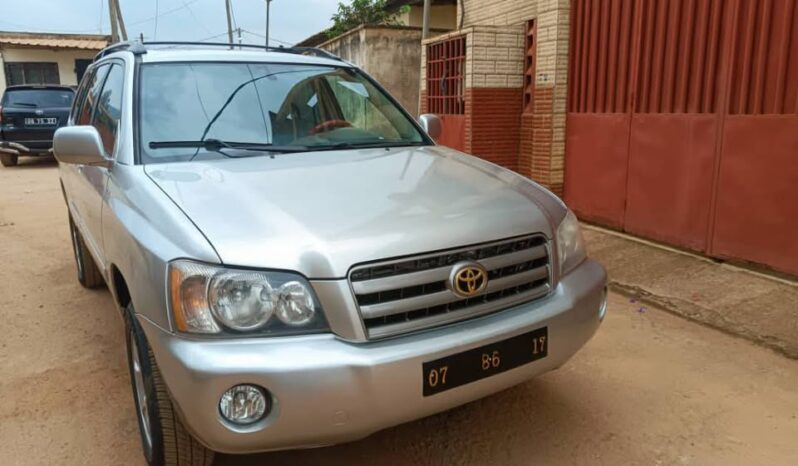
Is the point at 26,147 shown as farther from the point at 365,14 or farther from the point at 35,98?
the point at 365,14

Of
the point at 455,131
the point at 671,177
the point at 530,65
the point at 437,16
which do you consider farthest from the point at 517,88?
the point at 437,16

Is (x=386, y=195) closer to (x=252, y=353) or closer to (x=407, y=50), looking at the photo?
(x=252, y=353)

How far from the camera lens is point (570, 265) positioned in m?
2.57

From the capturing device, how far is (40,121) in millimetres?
13172

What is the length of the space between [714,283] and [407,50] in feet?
27.4

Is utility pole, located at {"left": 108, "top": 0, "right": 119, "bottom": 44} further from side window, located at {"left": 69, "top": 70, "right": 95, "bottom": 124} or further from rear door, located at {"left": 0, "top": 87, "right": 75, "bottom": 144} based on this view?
side window, located at {"left": 69, "top": 70, "right": 95, "bottom": 124}

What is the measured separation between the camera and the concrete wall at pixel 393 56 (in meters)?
11.4

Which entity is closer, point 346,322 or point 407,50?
point 346,322

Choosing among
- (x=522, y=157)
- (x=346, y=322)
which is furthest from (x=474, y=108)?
Result: (x=346, y=322)

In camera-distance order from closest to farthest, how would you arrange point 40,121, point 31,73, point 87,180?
point 87,180
point 40,121
point 31,73

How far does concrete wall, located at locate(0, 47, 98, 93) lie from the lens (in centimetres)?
2514

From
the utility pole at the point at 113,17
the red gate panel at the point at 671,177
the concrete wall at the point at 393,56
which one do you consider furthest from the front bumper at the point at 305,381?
the utility pole at the point at 113,17

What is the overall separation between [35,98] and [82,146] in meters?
12.6

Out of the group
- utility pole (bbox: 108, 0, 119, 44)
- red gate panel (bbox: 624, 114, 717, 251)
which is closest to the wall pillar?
red gate panel (bbox: 624, 114, 717, 251)
